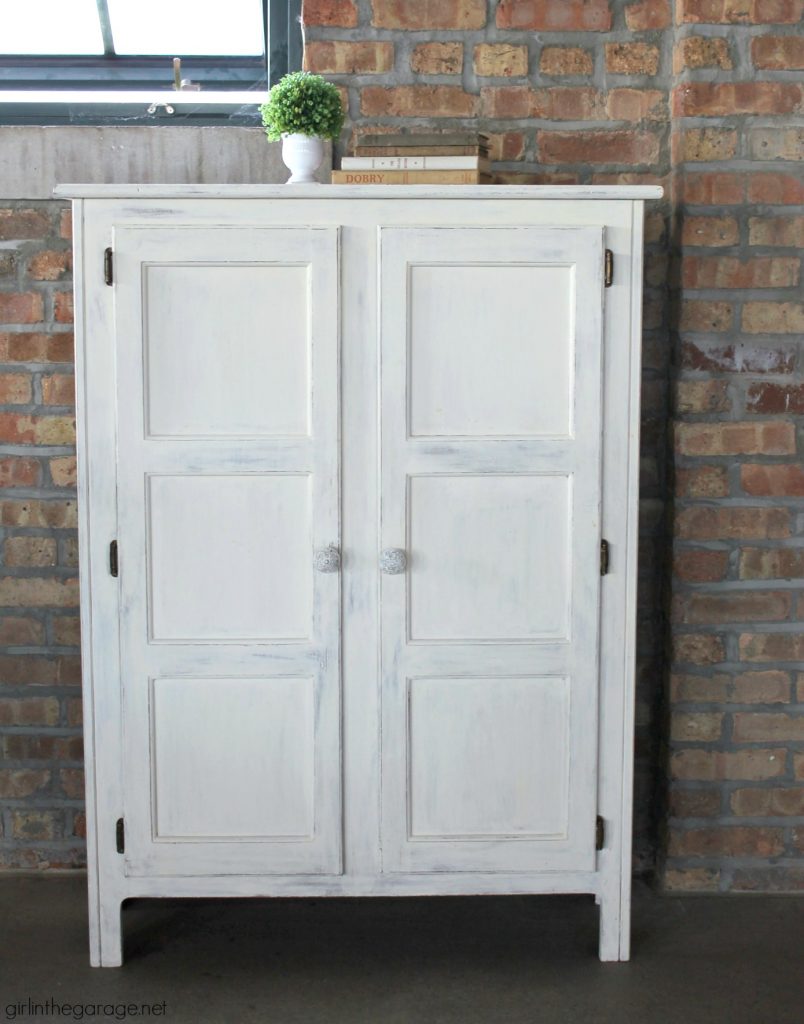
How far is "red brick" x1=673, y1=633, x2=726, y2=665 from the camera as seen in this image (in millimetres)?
2889

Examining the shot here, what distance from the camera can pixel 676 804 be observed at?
9.61 ft

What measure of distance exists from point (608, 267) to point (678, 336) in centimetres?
50

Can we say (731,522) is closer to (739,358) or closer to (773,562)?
(773,562)

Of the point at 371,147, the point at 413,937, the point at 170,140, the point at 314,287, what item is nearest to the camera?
the point at 314,287

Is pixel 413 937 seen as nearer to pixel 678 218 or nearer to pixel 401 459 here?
pixel 401 459

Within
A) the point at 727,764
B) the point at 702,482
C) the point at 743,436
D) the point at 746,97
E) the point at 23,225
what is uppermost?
the point at 746,97

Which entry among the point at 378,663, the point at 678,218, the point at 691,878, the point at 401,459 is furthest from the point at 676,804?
the point at 678,218

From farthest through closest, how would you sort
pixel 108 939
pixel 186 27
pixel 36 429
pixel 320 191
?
pixel 186 27
pixel 36 429
pixel 108 939
pixel 320 191

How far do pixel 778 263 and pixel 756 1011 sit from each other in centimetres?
174

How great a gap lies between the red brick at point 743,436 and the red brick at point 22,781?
190 cm

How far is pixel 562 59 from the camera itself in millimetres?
2871

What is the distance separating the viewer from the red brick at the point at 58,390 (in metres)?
2.93

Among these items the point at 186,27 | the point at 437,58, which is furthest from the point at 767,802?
the point at 186,27

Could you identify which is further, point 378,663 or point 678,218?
point 678,218
